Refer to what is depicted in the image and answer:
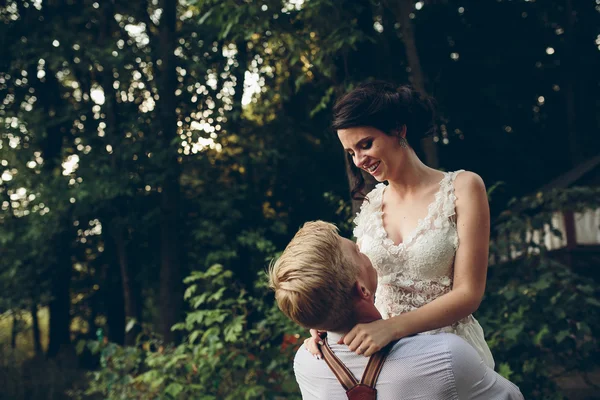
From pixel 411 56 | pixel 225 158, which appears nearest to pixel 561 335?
pixel 411 56

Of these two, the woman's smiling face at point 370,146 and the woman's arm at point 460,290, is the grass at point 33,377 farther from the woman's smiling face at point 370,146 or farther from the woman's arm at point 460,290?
the woman's arm at point 460,290

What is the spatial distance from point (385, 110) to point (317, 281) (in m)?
0.79

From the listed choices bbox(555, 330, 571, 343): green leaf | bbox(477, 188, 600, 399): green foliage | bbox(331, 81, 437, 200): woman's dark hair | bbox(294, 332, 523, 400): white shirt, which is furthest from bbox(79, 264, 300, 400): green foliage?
bbox(294, 332, 523, 400): white shirt

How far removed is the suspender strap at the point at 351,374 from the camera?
1.65 meters

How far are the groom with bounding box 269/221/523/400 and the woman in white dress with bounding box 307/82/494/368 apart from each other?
7.2 inches

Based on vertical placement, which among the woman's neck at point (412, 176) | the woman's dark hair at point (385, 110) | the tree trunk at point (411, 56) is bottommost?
the woman's neck at point (412, 176)

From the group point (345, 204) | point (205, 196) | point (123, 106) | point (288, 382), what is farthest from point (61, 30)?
point (288, 382)

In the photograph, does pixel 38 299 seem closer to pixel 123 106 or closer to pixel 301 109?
pixel 123 106

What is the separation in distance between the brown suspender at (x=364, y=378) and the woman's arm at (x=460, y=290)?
23 mm

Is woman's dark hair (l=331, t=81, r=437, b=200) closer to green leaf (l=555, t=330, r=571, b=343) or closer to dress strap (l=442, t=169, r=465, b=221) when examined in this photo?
dress strap (l=442, t=169, r=465, b=221)

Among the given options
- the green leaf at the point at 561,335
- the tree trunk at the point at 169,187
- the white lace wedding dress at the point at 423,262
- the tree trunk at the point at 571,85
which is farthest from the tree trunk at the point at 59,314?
the tree trunk at the point at 571,85

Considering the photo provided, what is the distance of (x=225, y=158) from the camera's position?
11430mm

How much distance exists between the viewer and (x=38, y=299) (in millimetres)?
12641

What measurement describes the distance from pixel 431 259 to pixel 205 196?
9.33 meters
